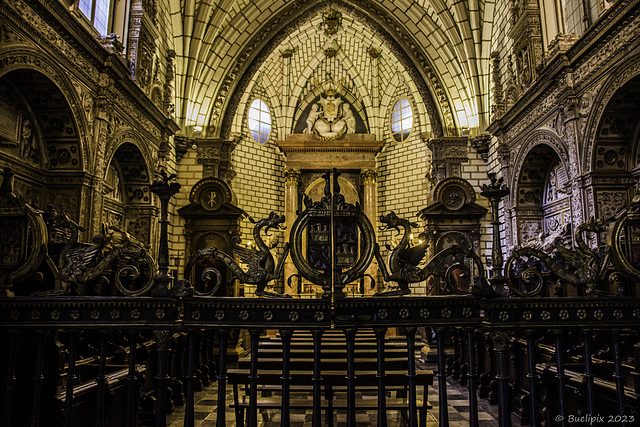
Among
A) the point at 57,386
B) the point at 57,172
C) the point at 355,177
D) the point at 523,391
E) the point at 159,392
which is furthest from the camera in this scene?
the point at 355,177

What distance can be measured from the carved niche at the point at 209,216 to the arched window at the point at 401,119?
345 inches

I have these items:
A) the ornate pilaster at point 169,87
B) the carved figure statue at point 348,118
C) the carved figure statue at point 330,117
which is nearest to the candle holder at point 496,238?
the ornate pilaster at point 169,87

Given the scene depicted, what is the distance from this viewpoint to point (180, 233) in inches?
550

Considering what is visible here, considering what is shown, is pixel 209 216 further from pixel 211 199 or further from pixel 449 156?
pixel 449 156

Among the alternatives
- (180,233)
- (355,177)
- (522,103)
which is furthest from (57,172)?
(355,177)

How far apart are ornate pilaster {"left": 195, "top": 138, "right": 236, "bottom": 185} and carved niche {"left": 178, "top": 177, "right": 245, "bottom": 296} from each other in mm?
773

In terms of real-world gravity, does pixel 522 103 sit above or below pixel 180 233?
above

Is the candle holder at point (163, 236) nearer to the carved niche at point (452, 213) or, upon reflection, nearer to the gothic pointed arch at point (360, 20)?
the carved niche at point (452, 213)

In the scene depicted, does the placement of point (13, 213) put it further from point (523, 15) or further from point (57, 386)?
point (523, 15)

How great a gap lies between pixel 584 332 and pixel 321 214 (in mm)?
1905

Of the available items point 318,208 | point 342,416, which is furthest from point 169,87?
point 318,208

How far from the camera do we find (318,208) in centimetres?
312

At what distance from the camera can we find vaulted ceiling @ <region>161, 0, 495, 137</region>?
14391 millimetres

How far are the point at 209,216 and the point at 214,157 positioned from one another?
1.99 meters
